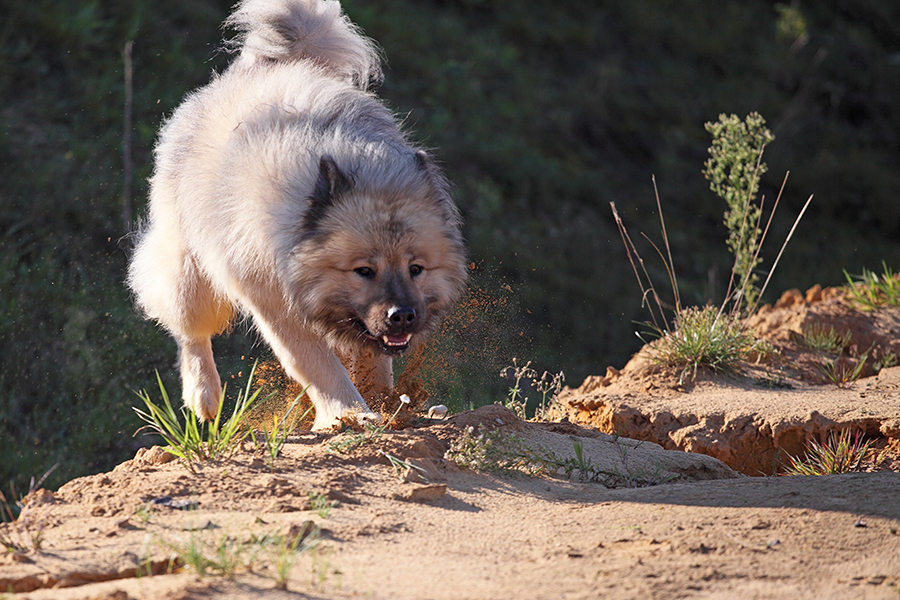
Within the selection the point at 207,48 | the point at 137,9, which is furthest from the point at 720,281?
the point at 137,9

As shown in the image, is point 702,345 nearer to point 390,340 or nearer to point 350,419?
point 390,340

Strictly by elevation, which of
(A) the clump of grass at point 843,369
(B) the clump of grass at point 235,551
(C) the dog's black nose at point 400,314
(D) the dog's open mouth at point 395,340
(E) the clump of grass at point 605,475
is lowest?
(A) the clump of grass at point 843,369

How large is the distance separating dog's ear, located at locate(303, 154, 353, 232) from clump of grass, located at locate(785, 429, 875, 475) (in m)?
2.49

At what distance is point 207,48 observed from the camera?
417 inches

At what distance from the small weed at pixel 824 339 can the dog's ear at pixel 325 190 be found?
336 centimetres

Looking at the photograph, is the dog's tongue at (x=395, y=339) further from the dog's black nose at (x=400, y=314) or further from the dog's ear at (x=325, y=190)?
the dog's ear at (x=325, y=190)

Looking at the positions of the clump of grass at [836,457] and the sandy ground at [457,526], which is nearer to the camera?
the sandy ground at [457,526]

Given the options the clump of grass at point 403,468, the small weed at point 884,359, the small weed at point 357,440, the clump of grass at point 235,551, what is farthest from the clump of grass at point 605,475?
the small weed at point 884,359

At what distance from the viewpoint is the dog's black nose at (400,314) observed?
13.1ft

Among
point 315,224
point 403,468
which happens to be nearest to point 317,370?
point 315,224

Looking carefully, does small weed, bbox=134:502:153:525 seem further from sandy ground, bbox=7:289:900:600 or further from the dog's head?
the dog's head

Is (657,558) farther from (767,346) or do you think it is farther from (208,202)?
(767,346)

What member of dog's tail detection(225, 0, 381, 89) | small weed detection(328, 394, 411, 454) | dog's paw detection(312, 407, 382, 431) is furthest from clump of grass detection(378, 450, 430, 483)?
dog's tail detection(225, 0, 381, 89)

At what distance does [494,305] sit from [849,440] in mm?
2226
